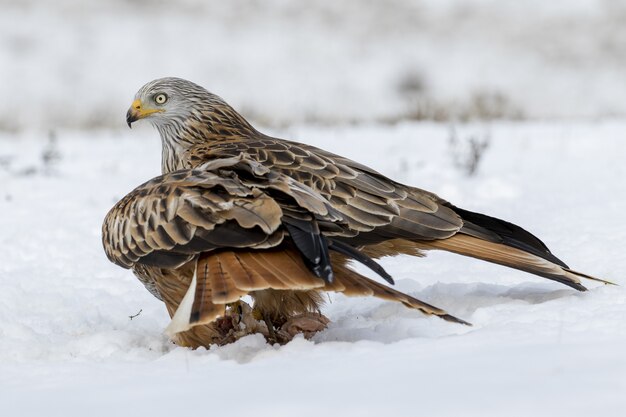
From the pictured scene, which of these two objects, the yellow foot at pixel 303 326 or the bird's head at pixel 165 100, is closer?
the yellow foot at pixel 303 326

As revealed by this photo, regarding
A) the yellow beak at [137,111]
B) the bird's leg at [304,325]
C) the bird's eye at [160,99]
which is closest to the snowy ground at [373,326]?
the bird's leg at [304,325]

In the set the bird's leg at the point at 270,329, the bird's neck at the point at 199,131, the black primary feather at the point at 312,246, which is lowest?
the bird's leg at the point at 270,329

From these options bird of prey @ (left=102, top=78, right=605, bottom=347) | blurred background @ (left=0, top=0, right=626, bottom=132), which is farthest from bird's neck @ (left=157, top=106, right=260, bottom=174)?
blurred background @ (left=0, top=0, right=626, bottom=132)

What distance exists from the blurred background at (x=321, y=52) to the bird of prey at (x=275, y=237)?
1278 centimetres

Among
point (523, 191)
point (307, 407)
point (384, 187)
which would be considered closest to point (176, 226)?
point (384, 187)

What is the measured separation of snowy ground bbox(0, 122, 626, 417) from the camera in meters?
2.77

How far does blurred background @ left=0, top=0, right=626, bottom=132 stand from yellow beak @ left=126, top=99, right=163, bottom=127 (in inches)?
442

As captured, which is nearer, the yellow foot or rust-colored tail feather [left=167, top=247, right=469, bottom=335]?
rust-colored tail feather [left=167, top=247, right=469, bottom=335]

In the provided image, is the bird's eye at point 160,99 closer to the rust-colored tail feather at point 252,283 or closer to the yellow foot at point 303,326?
the yellow foot at point 303,326

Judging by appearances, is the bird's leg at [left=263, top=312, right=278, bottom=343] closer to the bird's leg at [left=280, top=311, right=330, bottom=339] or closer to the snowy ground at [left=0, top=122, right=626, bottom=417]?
the bird's leg at [left=280, top=311, right=330, bottom=339]

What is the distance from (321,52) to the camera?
22078 mm

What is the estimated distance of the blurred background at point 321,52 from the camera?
19.5 metres

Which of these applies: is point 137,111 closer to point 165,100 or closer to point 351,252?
point 165,100

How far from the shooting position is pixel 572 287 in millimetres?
4395
